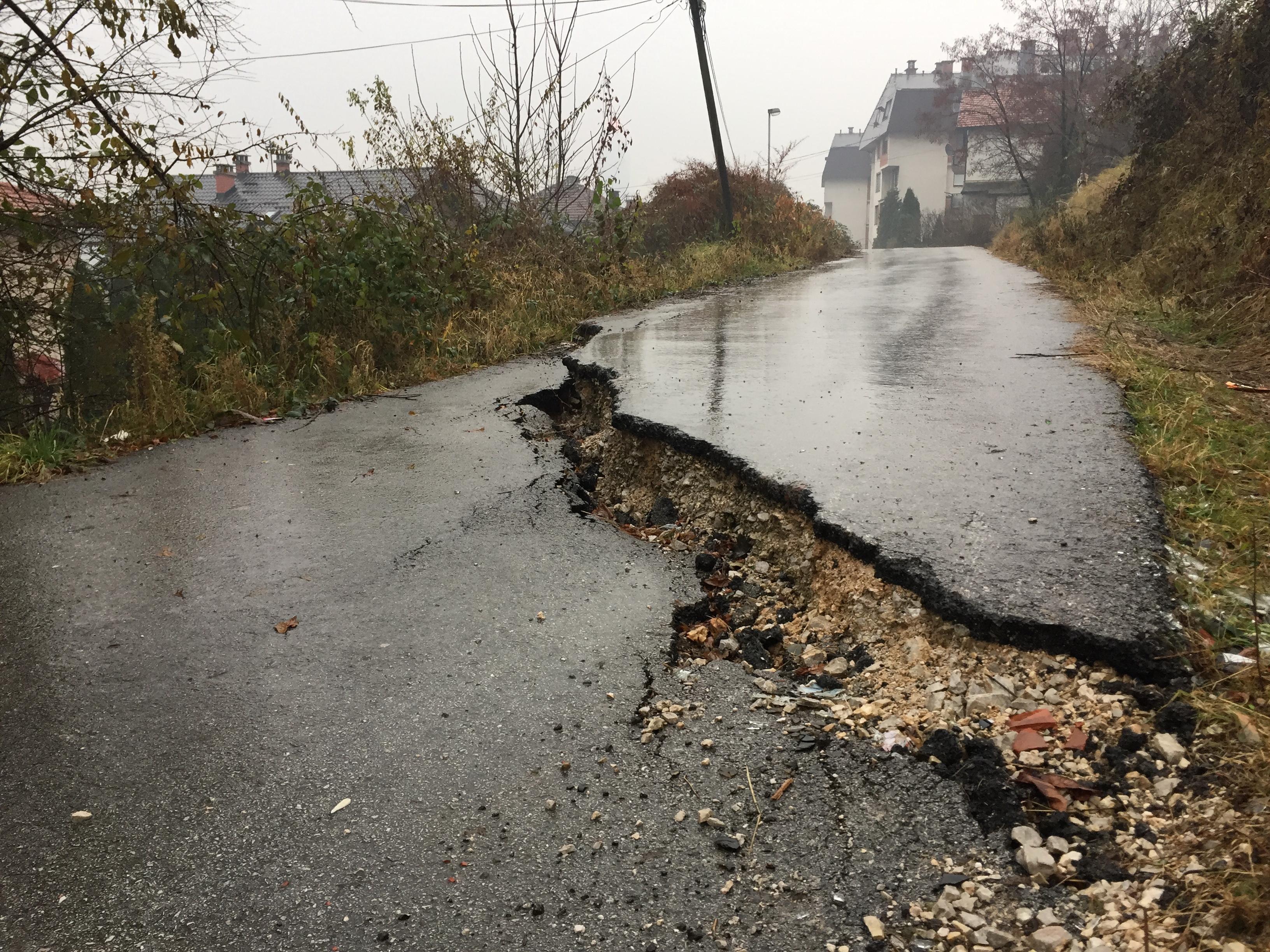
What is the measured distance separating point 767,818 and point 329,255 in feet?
20.5

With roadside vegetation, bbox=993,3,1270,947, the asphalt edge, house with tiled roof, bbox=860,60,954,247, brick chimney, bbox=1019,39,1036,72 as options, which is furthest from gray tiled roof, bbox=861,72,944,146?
the asphalt edge

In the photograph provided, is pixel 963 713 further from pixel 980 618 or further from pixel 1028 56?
pixel 1028 56

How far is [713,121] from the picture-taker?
19.4m

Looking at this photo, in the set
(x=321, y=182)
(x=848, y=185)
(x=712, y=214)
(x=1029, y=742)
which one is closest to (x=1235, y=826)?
(x=1029, y=742)

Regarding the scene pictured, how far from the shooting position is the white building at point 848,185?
73125 mm

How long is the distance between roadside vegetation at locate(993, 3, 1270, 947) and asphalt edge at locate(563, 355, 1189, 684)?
0.30ft

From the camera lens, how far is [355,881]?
1.66 metres

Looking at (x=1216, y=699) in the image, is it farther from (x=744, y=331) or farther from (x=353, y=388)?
(x=744, y=331)

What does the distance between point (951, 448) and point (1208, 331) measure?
127 inches

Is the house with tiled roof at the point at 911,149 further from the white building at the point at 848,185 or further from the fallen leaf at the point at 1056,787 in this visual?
the fallen leaf at the point at 1056,787

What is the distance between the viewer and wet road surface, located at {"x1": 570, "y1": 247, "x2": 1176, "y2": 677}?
2.34 metres

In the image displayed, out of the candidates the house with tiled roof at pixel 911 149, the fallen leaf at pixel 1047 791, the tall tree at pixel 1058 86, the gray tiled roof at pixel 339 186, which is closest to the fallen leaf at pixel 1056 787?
the fallen leaf at pixel 1047 791

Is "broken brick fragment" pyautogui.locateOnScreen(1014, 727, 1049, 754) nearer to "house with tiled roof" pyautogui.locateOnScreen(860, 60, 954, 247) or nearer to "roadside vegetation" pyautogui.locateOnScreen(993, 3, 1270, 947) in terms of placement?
"roadside vegetation" pyautogui.locateOnScreen(993, 3, 1270, 947)

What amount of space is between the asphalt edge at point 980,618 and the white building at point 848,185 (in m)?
74.1
